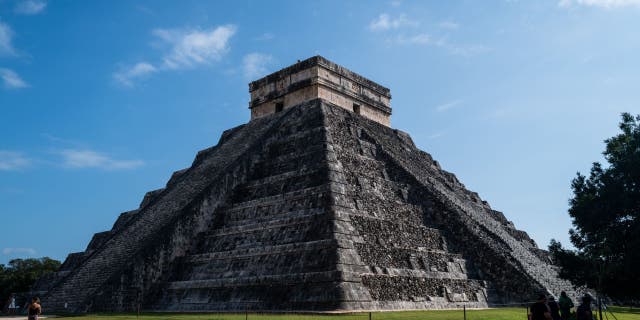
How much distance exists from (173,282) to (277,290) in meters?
3.90

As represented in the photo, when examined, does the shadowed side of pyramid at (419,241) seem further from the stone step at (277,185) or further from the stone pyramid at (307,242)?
the stone step at (277,185)

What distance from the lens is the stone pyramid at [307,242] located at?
46.0 feet

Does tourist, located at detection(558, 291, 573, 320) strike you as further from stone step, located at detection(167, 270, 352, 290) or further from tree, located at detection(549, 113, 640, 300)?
tree, located at detection(549, 113, 640, 300)

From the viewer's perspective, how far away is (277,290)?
13758 millimetres

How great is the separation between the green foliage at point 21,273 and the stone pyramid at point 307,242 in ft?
40.6

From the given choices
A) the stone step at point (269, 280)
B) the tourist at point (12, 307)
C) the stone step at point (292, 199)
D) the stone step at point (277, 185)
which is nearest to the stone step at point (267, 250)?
the stone step at point (269, 280)

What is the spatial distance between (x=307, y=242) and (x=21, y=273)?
26.1 metres

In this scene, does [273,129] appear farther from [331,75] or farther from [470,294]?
[470,294]

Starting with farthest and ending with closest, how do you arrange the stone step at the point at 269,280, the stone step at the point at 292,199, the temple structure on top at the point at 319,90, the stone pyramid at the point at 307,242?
the temple structure on top at the point at 319,90 → the stone step at the point at 292,199 → the stone pyramid at the point at 307,242 → the stone step at the point at 269,280

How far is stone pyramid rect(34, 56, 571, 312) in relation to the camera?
14.0 m

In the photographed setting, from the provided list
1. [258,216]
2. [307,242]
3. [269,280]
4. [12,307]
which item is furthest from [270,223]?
[12,307]

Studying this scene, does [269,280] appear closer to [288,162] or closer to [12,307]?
[288,162]

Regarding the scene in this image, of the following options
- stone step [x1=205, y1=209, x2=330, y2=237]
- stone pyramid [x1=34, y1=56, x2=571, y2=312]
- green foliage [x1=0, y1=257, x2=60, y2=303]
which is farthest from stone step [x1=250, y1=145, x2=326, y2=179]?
green foliage [x1=0, y1=257, x2=60, y2=303]

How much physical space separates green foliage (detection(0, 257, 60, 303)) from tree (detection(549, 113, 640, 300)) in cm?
2521
